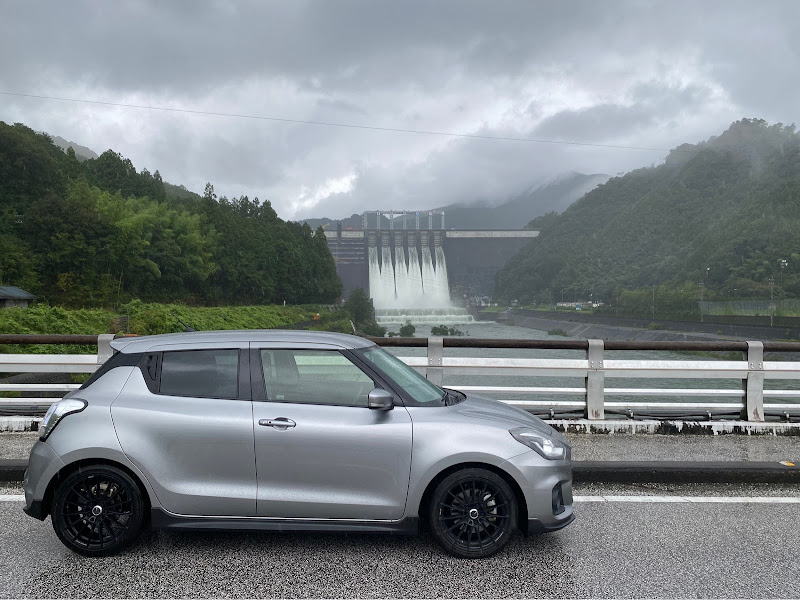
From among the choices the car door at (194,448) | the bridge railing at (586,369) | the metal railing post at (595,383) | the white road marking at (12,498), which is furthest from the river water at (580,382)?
the white road marking at (12,498)

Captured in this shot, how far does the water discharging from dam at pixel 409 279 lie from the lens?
7377 inches

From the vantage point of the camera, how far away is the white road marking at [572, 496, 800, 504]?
5.80 metres

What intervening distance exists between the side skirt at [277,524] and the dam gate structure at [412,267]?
17902 cm

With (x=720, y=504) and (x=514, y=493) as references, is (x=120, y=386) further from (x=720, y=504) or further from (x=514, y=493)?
(x=720, y=504)

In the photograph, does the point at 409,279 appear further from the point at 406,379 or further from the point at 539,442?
the point at 539,442

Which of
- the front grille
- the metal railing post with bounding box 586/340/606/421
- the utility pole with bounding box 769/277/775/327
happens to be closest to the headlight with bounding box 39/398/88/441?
the front grille

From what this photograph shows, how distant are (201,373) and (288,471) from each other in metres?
0.87

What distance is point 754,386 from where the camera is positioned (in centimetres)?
873

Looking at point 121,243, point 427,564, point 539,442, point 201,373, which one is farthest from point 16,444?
point 121,243

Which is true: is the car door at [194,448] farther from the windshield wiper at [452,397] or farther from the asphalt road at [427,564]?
the windshield wiper at [452,397]

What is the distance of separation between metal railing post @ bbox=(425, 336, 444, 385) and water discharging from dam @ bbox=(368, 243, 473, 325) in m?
172

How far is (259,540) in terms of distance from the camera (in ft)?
16.0

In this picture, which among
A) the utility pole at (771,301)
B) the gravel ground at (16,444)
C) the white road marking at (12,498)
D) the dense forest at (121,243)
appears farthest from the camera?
the utility pole at (771,301)

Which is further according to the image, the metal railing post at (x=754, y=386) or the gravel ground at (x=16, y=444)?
the metal railing post at (x=754, y=386)
